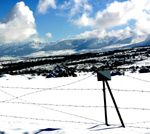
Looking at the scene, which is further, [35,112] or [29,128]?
[35,112]

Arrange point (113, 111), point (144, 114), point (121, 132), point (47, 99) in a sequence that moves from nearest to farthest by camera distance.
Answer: point (121, 132)
point (144, 114)
point (113, 111)
point (47, 99)

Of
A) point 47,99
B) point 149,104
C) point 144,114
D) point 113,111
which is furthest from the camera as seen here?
point 47,99

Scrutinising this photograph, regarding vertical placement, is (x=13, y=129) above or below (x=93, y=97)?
above

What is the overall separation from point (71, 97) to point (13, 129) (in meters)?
7.38

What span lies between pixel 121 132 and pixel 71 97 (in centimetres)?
752

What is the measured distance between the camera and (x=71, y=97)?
1169 cm

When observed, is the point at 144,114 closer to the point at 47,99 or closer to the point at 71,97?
the point at 71,97

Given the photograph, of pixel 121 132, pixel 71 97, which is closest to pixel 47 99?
pixel 71 97

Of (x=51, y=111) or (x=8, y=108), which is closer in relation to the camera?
(x=51, y=111)

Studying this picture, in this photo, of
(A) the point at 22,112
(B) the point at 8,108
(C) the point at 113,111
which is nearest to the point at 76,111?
(C) the point at 113,111

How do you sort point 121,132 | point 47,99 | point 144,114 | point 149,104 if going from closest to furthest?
point 121,132
point 144,114
point 149,104
point 47,99

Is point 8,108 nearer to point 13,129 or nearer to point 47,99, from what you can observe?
point 47,99

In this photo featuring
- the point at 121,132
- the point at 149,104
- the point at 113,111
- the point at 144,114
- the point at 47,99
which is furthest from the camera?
the point at 47,99

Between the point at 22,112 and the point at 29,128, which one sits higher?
the point at 29,128
